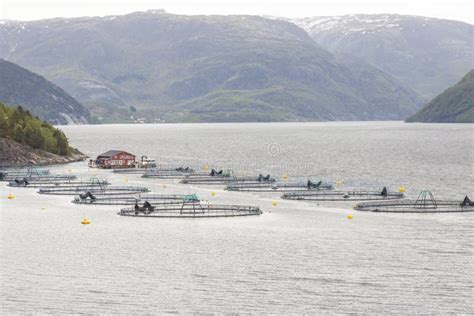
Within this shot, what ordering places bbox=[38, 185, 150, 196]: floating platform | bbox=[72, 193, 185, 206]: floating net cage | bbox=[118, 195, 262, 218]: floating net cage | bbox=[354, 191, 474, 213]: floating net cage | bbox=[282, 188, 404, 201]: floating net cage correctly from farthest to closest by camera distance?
bbox=[38, 185, 150, 196]: floating platform
bbox=[282, 188, 404, 201]: floating net cage
bbox=[72, 193, 185, 206]: floating net cage
bbox=[354, 191, 474, 213]: floating net cage
bbox=[118, 195, 262, 218]: floating net cage

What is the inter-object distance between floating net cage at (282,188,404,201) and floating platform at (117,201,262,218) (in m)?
24.8

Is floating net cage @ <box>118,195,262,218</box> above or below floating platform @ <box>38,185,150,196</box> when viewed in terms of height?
below

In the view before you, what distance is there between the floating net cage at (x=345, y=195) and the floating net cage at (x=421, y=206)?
11.0m

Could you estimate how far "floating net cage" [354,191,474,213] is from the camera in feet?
484

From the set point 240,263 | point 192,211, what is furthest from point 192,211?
point 240,263

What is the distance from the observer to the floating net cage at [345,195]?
169 m

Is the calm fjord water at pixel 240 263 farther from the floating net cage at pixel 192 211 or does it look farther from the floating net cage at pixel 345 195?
the floating net cage at pixel 345 195

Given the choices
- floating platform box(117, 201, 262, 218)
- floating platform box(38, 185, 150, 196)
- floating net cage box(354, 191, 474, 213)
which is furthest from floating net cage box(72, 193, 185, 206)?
floating net cage box(354, 191, 474, 213)

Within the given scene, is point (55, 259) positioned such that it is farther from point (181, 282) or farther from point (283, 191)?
point (283, 191)

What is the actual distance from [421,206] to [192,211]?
44.1m

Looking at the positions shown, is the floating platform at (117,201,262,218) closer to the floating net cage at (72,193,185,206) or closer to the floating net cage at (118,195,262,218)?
the floating net cage at (118,195,262,218)

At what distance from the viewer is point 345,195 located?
16950 cm

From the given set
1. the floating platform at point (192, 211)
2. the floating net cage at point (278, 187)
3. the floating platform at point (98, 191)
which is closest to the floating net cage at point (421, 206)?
the floating platform at point (192, 211)

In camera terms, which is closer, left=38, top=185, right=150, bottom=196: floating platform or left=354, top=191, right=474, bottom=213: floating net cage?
left=354, top=191, right=474, bottom=213: floating net cage
